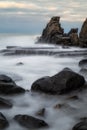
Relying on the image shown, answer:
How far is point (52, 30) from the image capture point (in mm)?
52406

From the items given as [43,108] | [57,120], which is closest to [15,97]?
[43,108]

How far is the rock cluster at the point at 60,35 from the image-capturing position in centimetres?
4403

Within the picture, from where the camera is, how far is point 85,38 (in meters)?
44.0

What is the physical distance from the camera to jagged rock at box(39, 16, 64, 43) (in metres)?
51.9

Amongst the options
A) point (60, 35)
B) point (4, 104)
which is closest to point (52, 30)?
point (60, 35)

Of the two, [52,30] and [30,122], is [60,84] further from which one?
[52,30]

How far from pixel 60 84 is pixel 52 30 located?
4033cm

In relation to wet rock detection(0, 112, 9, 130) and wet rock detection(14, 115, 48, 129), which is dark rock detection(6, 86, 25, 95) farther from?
wet rock detection(0, 112, 9, 130)

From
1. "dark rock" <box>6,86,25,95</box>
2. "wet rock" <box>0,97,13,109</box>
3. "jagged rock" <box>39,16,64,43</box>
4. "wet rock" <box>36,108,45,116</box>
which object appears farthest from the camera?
"jagged rock" <box>39,16,64,43</box>

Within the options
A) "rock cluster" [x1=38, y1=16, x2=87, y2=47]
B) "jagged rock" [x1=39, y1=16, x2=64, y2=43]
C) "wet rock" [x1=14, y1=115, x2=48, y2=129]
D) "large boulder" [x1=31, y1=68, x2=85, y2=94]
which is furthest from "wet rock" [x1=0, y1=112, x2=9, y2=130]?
"jagged rock" [x1=39, y1=16, x2=64, y2=43]

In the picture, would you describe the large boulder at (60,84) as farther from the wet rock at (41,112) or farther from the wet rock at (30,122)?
the wet rock at (30,122)

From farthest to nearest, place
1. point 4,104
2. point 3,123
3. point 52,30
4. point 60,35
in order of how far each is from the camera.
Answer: point 52,30
point 60,35
point 4,104
point 3,123

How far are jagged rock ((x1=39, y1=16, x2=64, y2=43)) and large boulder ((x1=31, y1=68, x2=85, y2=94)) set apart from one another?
3750cm

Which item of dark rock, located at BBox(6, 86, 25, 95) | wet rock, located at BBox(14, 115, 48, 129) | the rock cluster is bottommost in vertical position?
wet rock, located at BBox(14, 115, 48, 129)
